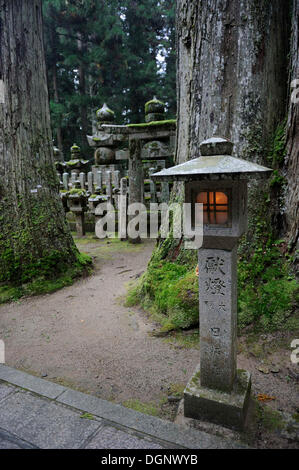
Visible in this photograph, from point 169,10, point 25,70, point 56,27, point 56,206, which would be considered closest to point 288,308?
point 56,206

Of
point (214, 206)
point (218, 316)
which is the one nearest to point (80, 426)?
point (218, 316)

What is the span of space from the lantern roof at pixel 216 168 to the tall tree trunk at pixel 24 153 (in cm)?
378

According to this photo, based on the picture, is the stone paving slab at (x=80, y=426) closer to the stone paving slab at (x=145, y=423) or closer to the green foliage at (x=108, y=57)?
the stone paving slab at (x=145, y=423)

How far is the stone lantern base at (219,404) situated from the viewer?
220 centimetres

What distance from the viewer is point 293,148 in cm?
333

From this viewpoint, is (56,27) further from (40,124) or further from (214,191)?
(214,191)

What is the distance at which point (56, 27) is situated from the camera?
67.0 feet

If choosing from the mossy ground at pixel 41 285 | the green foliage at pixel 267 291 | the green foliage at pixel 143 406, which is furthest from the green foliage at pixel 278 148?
the mossy ground at pixel 41 285

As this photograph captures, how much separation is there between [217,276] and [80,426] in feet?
4.94

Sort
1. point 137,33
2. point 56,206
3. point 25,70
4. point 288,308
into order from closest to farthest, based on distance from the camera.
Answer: point 288,308 < point 25,70 < point 56,206 < point 137,33

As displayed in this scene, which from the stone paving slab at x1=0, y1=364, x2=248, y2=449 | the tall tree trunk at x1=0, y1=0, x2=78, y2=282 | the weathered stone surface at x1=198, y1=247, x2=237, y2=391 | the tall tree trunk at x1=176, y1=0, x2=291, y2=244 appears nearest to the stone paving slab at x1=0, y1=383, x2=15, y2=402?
the stone paving slab at x1=0, y1=364, x2=248, y2=449

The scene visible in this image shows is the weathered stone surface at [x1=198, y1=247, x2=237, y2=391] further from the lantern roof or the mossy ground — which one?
the mossy ground

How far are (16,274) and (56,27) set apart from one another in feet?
70.4

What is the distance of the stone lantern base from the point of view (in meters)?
2.20
